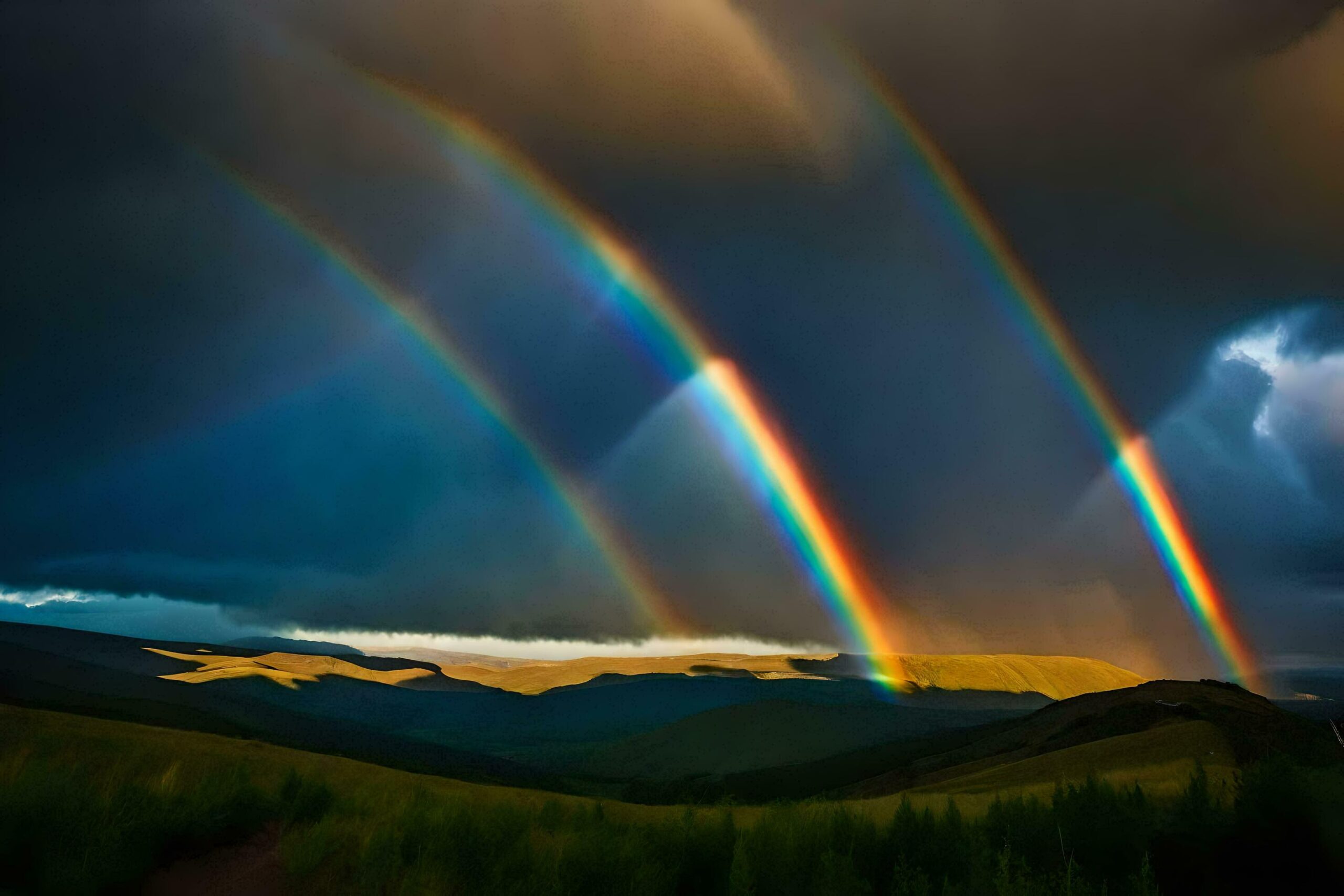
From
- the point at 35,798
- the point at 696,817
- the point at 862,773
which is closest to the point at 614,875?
the point at 696,817

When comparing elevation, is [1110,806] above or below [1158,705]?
below

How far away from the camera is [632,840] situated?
12164 mm

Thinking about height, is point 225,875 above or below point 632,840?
below

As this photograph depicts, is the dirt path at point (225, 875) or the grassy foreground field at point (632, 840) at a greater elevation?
the grassy foreground field at point (632, 840)

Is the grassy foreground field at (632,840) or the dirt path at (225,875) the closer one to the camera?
the grassy foreground field at (632,840)

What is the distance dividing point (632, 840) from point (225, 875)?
5.02m

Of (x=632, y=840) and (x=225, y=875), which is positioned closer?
(x=225, y=875)

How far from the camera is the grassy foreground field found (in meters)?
10.1

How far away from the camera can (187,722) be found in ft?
301

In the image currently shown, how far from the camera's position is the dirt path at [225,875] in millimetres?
10367

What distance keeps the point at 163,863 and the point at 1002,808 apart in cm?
1286

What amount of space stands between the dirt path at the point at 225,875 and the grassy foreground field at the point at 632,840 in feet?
0.19

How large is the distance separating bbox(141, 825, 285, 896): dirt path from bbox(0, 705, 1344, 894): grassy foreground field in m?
0.06

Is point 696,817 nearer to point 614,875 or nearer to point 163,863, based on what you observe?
point 614,875
